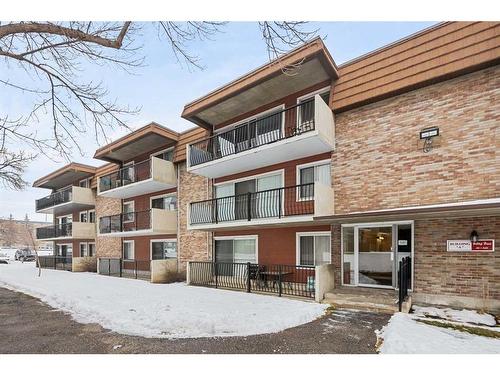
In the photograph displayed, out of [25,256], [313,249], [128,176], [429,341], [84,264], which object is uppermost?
[128,176]

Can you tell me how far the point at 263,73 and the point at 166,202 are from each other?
8.98 meters

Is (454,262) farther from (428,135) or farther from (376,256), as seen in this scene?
(428,135)

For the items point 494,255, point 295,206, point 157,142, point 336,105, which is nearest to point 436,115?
point 336,105

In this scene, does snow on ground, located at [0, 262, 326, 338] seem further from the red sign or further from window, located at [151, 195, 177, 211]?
window, located at [151, 195, 177, 211]

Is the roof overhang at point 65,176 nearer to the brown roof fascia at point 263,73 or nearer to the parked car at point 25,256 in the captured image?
the brown roof fascia at point 263,73

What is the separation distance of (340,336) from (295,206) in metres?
5.21

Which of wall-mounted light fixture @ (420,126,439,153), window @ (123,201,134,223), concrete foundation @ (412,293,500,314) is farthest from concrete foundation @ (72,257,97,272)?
wall-mounted light fixture @ (420,126,439,153)

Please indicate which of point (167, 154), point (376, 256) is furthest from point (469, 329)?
point (167, 154)

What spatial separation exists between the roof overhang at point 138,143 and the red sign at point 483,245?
499 inches

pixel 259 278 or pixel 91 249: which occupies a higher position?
pixel 259 278

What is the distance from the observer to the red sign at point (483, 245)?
683 cm

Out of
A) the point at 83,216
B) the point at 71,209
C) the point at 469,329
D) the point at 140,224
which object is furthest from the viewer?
the point at 71,209

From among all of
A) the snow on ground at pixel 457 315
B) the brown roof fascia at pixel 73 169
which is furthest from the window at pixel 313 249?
the brown roof fascia at pixel 73 169

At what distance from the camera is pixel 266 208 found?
416 inches
